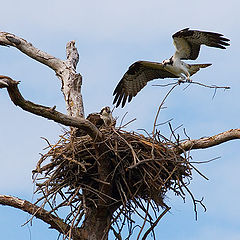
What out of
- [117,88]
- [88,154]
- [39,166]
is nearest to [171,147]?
[88,154]

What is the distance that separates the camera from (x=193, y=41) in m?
8.32

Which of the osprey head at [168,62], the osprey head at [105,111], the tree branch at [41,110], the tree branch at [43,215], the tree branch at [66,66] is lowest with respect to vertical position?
the tree branch at [43,215]

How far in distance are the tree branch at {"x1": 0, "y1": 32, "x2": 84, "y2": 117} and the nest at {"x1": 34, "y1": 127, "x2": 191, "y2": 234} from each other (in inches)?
54.5

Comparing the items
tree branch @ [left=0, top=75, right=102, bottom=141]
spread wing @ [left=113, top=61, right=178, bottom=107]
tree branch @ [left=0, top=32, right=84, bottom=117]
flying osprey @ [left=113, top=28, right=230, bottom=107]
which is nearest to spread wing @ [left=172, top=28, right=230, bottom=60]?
flying osprey @ [left=113, top=28, right=230, bottom=107]

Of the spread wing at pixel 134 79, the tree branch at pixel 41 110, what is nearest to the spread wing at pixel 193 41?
the spread wing at pixel 134 79

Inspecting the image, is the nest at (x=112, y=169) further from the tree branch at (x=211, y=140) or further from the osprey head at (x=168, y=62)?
the osprey head at (x=168, y=62)

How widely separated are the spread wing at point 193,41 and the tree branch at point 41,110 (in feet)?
9.82

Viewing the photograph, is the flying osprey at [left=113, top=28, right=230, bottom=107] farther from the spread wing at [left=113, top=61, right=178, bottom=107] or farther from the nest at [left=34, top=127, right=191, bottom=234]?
the nest at [left=34, top=127, right=191, bottom=234]

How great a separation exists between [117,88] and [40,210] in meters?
3.44

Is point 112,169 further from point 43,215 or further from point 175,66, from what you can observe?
point 175,66

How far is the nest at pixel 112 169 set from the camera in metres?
5.97

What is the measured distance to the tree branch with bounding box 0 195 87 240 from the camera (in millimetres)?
6469

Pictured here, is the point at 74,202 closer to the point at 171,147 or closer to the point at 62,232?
the point at 62,232

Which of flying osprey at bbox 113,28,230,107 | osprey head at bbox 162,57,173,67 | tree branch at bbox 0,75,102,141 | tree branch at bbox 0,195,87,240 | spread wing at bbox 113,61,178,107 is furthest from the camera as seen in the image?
spread wing at bbox 113,61,178,107
